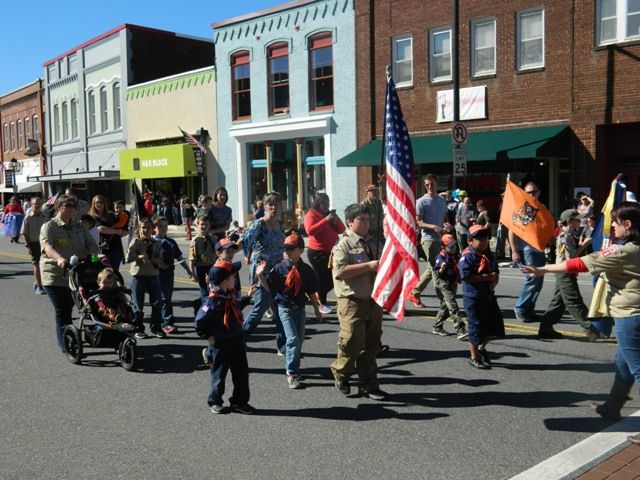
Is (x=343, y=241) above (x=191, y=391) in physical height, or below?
above

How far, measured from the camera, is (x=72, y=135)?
1580 inches

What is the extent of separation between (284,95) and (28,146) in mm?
26195

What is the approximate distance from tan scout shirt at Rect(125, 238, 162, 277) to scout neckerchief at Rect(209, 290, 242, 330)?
3.50 metres

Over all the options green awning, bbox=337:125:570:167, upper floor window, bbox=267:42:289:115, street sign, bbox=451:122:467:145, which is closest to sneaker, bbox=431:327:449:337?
street sign, bbox=451:122:467:145

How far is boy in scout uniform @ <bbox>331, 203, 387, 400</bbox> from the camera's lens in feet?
20.2

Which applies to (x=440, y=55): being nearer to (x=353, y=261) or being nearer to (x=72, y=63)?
(x=353, y=261)

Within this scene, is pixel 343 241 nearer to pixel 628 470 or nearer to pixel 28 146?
pixel 628 470

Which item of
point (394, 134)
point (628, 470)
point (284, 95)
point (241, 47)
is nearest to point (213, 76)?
point (241, 47)

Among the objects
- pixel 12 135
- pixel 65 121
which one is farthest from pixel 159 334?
pixel 12 135

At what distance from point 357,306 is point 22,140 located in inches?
1868

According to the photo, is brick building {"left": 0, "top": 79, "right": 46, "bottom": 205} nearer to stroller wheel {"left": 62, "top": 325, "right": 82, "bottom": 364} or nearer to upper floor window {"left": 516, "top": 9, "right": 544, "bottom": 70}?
upper floor window {"left": 516, "top": 9, "right": 544, "bottom": 70}

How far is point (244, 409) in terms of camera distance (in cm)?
600

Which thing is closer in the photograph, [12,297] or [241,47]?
[12,297]

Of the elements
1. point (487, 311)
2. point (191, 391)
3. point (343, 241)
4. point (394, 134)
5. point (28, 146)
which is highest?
point (28, 146)
